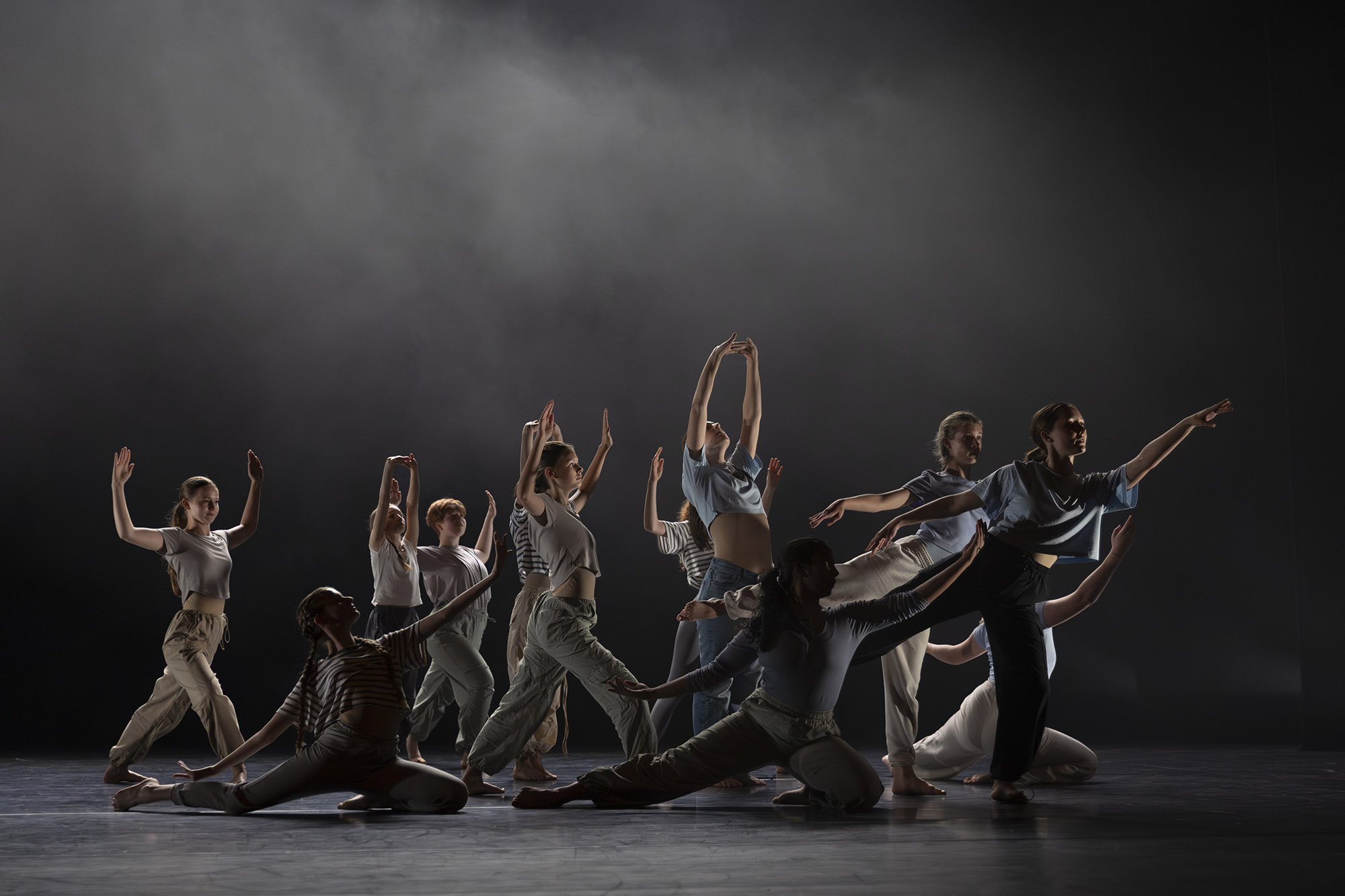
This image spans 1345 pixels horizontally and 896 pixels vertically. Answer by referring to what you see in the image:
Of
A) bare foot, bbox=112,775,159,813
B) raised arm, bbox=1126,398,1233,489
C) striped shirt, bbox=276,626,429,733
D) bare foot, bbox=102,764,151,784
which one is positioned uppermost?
raised arm, bbox=1126,398,1233,489

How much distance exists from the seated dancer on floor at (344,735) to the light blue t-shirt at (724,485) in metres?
1.11

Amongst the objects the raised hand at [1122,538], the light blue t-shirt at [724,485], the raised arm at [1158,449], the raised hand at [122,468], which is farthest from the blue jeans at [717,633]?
the raised hand at [122,468]

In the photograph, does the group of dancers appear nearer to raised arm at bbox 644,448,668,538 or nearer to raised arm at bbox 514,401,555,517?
raised arm at bbox 514,401,555,517

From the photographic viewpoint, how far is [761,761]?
3195mm

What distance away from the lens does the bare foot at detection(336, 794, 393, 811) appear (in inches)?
126

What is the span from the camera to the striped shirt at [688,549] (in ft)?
16.6

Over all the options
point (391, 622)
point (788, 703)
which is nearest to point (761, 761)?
point (788, 703)

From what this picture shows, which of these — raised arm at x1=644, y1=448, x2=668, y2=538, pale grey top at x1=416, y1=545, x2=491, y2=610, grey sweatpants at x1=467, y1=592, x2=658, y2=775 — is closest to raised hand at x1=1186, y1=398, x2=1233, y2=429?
grey sweatpants at x1=467, y1=592, x2=658, y2=775

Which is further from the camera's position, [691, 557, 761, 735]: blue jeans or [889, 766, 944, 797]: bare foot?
[691, 557, 761, 735]: blue jeans

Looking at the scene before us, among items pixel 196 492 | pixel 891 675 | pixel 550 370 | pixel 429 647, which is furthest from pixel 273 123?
pixel 891 675

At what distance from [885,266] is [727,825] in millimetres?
6278

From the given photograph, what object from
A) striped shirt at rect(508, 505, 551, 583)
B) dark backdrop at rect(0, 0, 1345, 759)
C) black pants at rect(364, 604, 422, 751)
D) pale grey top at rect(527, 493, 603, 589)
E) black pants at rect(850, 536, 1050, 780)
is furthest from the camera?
dark backdrop at rect(0, 0, 1345, 759)

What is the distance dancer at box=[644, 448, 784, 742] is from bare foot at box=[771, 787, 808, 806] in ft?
2.31

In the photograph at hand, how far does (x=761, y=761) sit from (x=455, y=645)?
171cm
